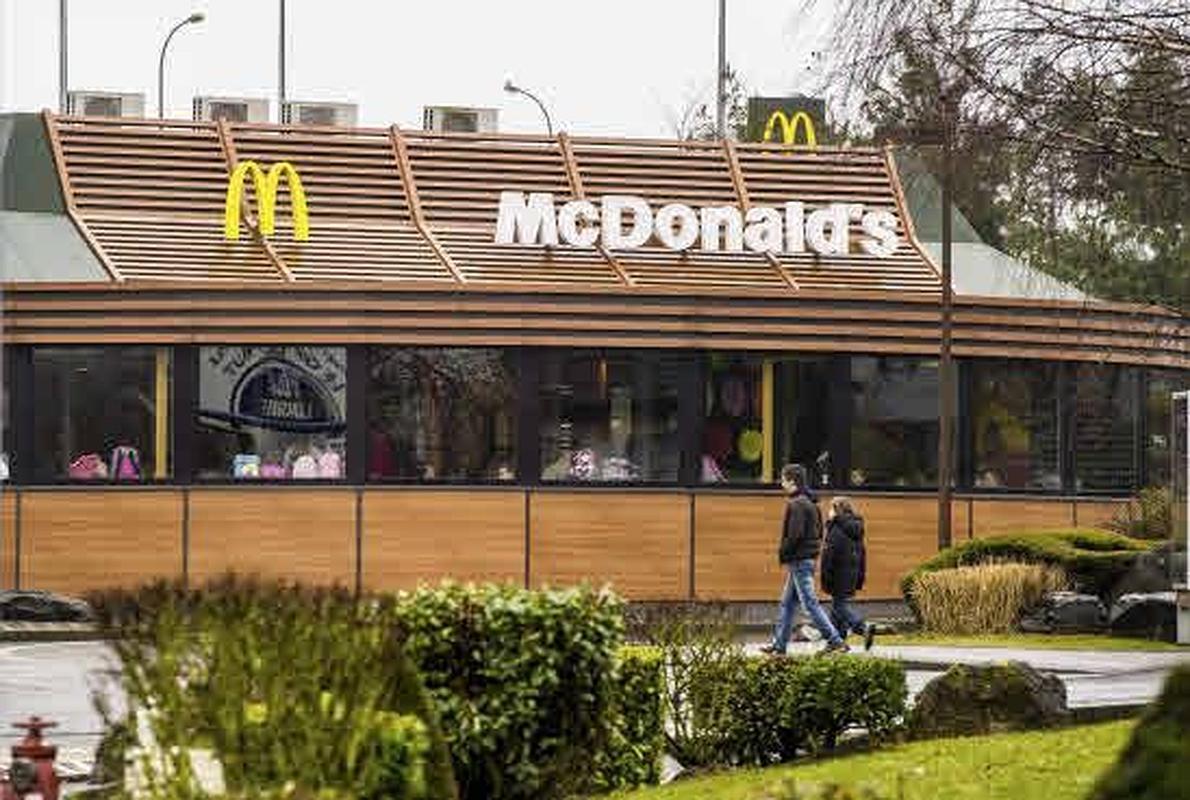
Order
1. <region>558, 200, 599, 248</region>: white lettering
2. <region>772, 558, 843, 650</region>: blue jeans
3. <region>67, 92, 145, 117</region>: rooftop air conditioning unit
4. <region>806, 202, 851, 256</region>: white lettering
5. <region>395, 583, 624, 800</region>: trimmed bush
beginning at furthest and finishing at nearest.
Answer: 1. <region>67, 92, 145, 117</region>: rooftop air conditioning unit
2. <region>806, 202, 851, 256</region>: white lettering
3. <region>558, 200, 599, 248</region>: white lettering
4. <region>772, 558, 843, 650</region>: blue jeans
5. <region>395, 583, 624, 800</region>: trimmed bush

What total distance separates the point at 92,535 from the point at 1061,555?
11719mm

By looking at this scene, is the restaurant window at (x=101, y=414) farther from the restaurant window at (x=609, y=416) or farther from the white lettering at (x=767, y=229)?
the white lettering at (x=767, y=229)

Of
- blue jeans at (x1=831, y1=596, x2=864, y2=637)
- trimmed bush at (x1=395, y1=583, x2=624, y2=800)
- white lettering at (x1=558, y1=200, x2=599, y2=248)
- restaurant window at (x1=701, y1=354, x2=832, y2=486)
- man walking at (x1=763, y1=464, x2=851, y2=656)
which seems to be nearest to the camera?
trimmed bush at (x1=395, y1=583, x2=624, y2=800)

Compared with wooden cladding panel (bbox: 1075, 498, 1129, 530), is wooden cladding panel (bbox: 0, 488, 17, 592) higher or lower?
lower

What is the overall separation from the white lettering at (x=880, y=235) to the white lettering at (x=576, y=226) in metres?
3.86

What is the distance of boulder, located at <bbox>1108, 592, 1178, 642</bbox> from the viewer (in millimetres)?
33031

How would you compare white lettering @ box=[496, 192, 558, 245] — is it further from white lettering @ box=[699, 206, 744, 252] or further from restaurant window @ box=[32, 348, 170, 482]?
restaurant window @ box=[32, 348, 170, 482]

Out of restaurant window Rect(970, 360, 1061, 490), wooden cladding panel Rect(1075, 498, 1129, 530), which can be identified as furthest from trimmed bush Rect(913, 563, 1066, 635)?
wooden cladding panel Rect(1075, 498, 1129, 530)

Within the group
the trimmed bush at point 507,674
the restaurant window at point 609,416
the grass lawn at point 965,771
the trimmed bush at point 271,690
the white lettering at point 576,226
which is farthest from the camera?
the white lettering at point 576,226

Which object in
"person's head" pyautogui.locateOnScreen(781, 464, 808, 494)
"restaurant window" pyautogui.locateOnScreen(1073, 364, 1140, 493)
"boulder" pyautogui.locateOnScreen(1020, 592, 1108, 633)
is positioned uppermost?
"restaurant window" pyautogui.locateOnScreen(1073, 364, 1140, 493)

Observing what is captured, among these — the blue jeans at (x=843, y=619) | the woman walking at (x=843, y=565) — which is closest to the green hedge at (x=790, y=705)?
the woman walking at (x=843, y=565)

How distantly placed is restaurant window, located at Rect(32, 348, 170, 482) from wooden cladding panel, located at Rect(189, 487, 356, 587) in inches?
32.5

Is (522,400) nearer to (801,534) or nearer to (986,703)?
(801,534)

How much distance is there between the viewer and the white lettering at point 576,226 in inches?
1720
